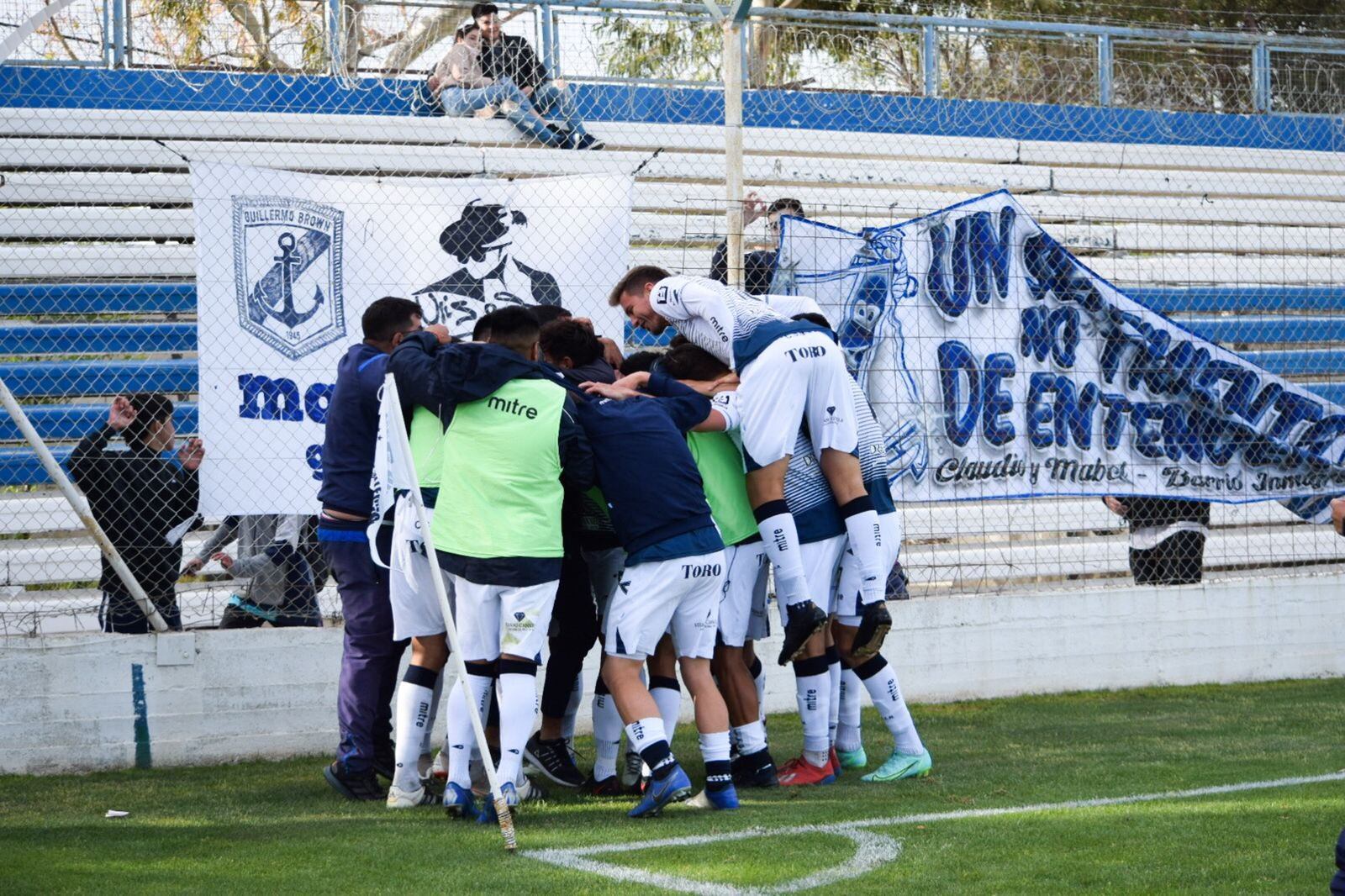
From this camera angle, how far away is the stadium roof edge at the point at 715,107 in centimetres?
1064

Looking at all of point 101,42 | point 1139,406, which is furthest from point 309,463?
point 1139,406

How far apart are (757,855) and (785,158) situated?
312 inches

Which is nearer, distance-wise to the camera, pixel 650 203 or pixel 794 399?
pixel 794 399

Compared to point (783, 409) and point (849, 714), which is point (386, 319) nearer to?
point (783, 409)

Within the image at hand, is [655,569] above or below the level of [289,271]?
below

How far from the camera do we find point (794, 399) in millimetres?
6484

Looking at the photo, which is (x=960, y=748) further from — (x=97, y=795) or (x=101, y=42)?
(x=101, y=42)

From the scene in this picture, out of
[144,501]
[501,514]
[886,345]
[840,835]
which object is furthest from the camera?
[886,345]

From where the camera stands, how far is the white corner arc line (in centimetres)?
460

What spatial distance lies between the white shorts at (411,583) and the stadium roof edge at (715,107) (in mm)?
5784

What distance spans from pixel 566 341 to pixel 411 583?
1.22 meters

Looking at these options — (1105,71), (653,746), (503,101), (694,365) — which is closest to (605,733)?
(653,746)

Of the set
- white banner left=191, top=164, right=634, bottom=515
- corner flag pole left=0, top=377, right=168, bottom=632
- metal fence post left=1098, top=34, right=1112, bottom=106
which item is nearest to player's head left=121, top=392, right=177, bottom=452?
white banner left=191, top=164, right=634, bottom=515

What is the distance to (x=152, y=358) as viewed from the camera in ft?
31.6
